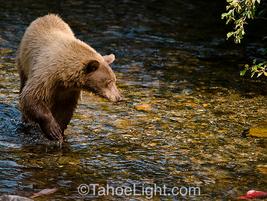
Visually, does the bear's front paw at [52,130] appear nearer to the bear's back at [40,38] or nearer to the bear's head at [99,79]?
the bear's head at [99,79]

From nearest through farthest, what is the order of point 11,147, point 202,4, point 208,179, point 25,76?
point 208,179, point 11,147, point 25,76, point 202,4

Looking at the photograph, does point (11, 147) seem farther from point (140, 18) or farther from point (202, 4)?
point (202, 4)

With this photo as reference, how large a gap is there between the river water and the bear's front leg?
8.1 inches

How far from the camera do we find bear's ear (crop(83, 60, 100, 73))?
8.23 m

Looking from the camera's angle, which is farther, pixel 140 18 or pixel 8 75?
pixel 140 18

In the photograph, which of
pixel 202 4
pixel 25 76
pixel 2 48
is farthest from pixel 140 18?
pixel 25 76

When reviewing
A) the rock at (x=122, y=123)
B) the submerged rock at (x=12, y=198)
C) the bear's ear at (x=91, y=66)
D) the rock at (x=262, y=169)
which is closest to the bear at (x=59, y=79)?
the bear's ear at (x=91, y=66)

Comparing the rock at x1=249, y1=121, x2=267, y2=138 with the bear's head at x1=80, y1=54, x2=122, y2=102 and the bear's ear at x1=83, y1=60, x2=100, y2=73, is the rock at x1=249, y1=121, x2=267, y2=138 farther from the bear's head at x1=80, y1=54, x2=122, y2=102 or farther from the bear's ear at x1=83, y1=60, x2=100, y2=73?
the bear's ear at x1=83, y1=60, x2=100, y2=73

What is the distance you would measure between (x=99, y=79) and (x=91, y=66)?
0.81ft

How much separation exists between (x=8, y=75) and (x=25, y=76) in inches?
83.5

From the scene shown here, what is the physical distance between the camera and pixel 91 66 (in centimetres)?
827

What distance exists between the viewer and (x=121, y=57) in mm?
13219

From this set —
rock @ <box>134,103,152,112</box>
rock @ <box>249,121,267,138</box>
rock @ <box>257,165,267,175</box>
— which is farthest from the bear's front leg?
rock @ <box>249,121,267,138</box>

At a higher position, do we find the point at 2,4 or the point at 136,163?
the point at 2,4
